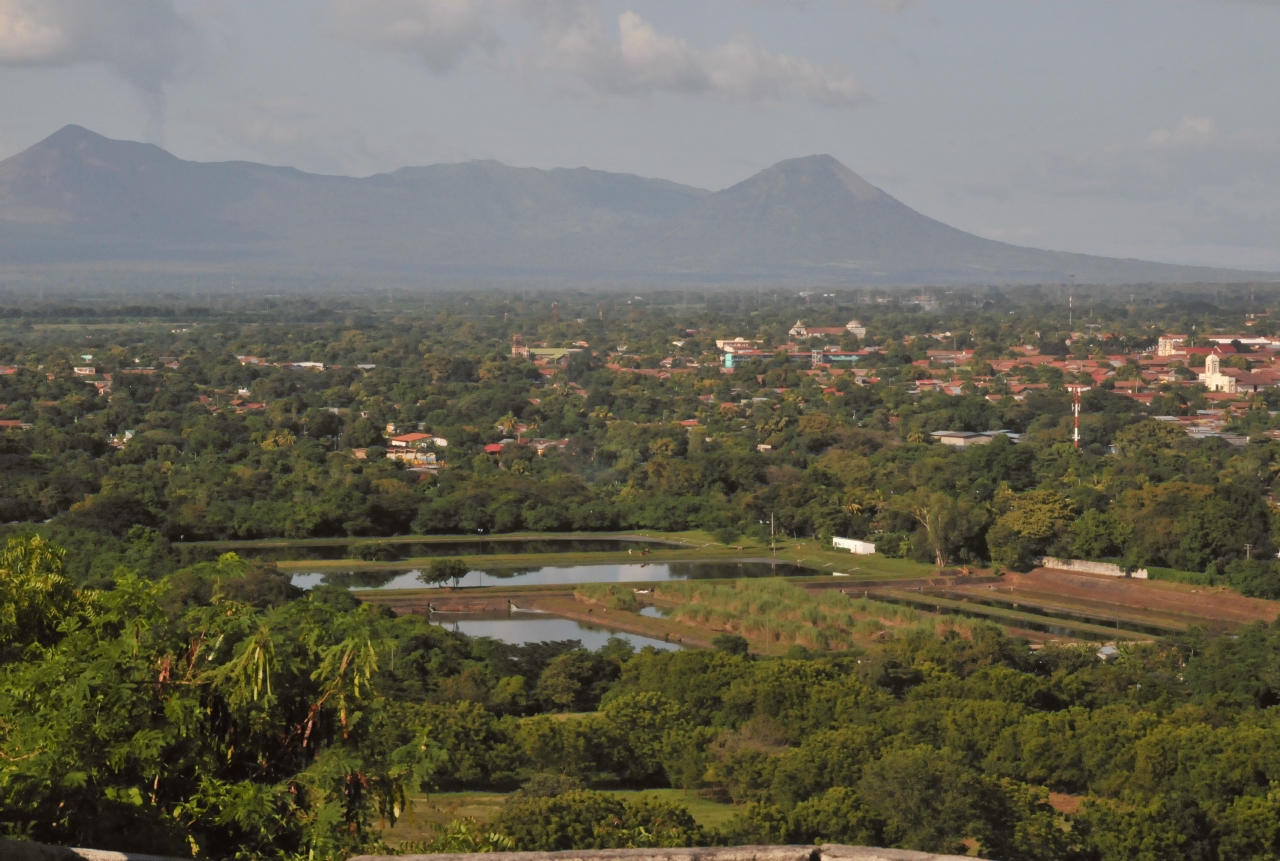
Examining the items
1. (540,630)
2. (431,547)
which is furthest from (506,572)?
(540,630)

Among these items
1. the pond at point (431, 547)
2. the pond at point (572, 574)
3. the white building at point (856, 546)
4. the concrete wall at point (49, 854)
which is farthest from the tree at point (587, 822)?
the white building at point (856, 546)

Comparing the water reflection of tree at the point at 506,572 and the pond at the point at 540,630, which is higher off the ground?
the pond at the point at 540,630

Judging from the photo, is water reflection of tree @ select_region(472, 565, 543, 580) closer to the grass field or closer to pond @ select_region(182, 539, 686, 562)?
the grass field

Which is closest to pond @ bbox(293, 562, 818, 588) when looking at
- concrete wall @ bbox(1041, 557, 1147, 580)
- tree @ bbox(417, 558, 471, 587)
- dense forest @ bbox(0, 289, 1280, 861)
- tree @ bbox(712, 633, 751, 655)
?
tree @ bbox(417, 558, 471, 587)

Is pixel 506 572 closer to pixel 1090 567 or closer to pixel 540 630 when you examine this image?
pixel 540 630

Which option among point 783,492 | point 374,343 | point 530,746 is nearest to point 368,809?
point 530,746

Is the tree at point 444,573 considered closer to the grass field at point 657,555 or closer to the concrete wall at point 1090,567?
the grass field at point 657,555

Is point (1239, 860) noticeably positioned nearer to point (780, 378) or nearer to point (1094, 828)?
point (1094, 828)
